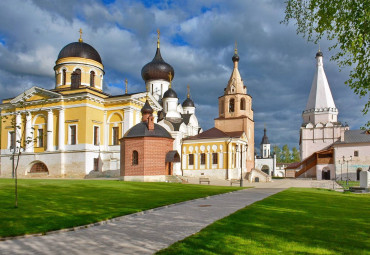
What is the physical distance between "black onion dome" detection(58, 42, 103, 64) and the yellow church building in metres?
0.11

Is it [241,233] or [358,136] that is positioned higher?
[358,136]

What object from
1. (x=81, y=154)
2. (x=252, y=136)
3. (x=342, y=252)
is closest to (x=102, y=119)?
(x=81, y=154)

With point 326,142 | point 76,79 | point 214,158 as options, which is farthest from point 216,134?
point 326,142

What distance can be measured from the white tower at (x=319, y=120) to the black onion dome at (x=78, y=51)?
116 feet

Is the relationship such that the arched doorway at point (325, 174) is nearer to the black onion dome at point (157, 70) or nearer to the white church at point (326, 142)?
the white church at point (326, 142)

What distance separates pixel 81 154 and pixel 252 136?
77.6ft

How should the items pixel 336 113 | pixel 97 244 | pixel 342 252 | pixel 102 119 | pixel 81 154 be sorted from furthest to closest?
pixel 336 113 → pixel 102 119 → pixel 81 154 → pixel 97 244 → pixel 342 252

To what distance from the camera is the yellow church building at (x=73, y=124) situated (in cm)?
3703

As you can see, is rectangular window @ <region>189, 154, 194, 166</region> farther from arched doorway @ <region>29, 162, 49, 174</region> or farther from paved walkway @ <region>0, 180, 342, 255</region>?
paved walkway @ <region>0, 180, 342, 255</region>

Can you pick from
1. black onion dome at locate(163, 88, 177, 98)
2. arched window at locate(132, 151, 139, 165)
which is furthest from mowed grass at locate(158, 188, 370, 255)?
black onion dome at locate(163, 88, 177, 98)

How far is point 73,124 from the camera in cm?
3750

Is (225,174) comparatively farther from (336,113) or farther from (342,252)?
(342,252)

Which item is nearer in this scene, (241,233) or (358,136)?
(241,233)

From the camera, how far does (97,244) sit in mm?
6898
